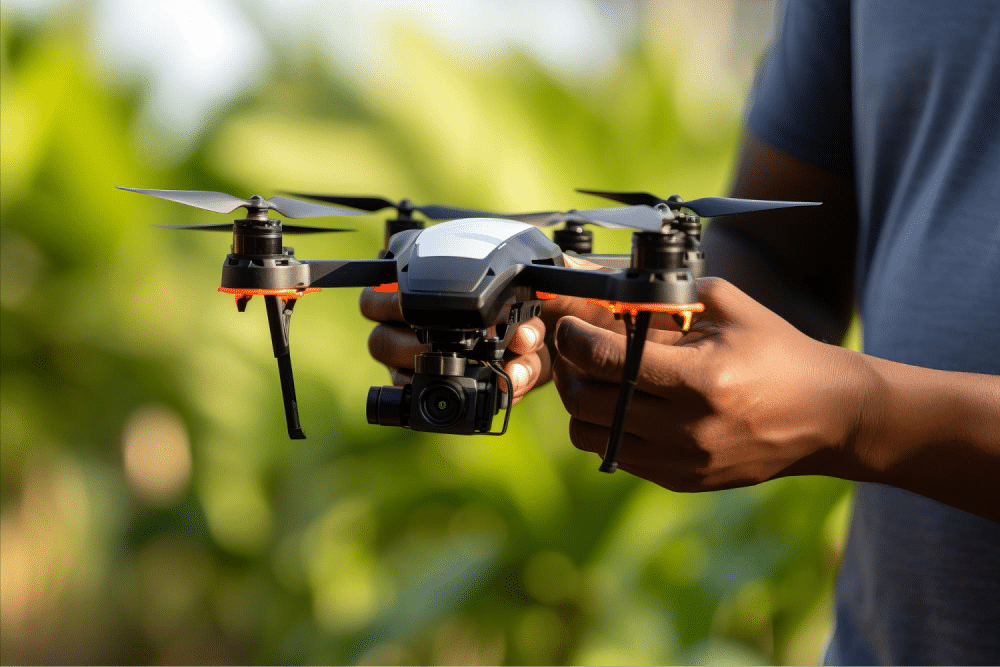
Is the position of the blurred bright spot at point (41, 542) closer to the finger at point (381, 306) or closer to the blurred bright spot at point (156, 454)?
the blurred bright spot at point (156, 454)

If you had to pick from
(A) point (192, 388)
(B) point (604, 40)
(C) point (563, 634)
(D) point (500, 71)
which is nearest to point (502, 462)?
(C) point (563, 634)

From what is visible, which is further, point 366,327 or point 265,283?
point 366,327

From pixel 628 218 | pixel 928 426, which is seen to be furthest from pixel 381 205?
pixel 928 426

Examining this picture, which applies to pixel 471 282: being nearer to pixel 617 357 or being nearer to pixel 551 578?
pixel 617 357

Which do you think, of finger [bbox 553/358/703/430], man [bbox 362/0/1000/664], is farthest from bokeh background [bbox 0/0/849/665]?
finger [bbox 553/358/703/430]

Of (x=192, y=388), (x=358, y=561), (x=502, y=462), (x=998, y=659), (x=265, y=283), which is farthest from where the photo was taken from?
(x=192, y=388)

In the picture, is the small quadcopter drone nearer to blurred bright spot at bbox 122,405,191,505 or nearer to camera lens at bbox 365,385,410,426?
camera lens at bbox 365,385,410,426

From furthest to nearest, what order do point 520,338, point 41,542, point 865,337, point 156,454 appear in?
point 156,454 < point 41,542 < point 865,337 < point 520,338

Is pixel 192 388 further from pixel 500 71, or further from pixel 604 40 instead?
pixel 604 40
